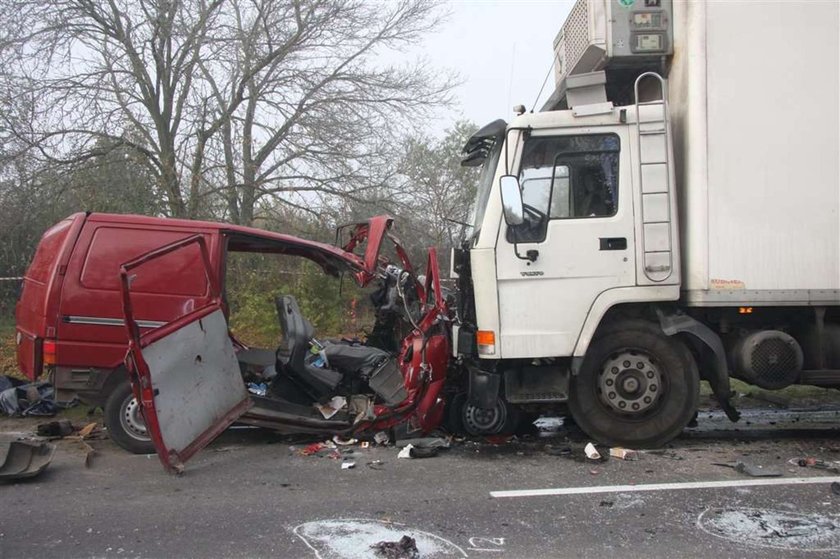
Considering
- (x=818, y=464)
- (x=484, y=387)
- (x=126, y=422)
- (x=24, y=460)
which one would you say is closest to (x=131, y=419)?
(x=126, y=422)

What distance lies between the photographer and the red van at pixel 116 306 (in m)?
5.81

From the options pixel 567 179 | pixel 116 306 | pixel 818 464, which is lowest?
pixel 818 464

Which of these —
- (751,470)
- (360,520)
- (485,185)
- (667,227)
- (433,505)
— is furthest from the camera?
(485,185)

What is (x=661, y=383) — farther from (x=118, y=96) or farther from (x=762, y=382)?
(x=118, y=96)

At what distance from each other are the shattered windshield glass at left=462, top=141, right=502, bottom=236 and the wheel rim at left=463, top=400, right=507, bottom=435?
1615mm

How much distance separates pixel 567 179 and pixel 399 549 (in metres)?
3.22

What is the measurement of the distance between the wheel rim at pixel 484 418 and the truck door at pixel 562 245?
890 millimetres

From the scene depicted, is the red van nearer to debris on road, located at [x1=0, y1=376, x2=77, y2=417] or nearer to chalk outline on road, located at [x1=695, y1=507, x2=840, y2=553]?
debris on road, located at [x1=0, y1=376, x2=77, y2=417]

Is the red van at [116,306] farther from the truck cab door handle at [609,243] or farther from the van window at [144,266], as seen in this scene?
the truck cab door handle at [609,243]

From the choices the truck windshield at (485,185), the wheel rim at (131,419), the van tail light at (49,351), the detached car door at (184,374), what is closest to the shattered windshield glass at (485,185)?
the truck windshield at (485,185)

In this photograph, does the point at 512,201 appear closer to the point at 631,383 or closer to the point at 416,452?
the point at 631,383

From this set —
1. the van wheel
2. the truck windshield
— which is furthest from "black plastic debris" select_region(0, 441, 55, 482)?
the truck windshield

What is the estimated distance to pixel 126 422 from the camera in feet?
19.5

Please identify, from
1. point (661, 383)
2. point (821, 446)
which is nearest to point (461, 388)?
point (661, 383)
